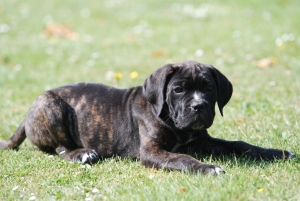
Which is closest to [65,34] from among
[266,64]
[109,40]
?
[109,40]

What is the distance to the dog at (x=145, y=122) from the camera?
18.5 feet

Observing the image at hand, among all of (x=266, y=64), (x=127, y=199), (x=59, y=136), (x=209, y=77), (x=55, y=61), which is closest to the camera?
(x=127, y=199)

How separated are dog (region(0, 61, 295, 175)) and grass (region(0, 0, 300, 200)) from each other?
208 millimetres

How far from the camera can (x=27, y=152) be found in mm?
6785

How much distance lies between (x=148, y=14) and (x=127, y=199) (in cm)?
1303

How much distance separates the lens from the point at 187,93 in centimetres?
567

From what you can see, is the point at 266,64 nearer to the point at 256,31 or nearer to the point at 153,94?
the point at 256,31

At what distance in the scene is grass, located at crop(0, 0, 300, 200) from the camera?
4.92 meters

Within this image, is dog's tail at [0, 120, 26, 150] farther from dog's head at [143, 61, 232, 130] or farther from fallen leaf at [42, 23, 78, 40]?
fallen leaf at [42, 23, 78, 40]

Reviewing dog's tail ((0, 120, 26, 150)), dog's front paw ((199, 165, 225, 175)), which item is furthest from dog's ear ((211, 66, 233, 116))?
dog's tail ((0, 120, 26, 150))

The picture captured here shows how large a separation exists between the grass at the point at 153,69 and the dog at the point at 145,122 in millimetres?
208

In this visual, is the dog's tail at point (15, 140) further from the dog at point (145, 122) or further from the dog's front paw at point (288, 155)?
the dog's front paw at point (288, 155)

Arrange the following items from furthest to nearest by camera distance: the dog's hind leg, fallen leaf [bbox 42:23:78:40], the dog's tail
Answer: fallen leaf [bbox 42:23:78:40]
the dog's tail
the dog's hind leg

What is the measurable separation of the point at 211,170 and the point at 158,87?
121cm
